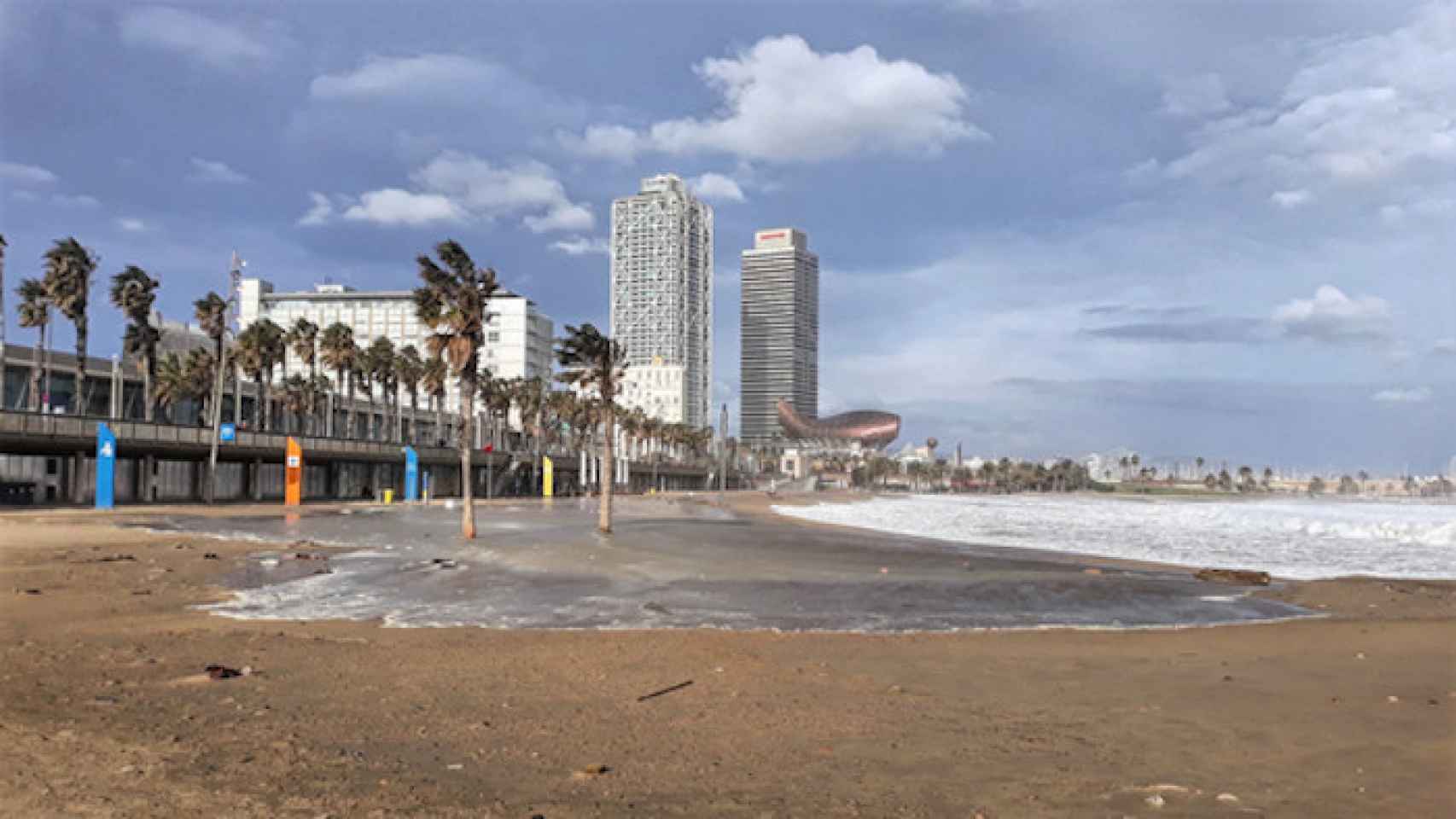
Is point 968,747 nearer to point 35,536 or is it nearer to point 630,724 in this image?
point 630,724

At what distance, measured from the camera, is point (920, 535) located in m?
44.8

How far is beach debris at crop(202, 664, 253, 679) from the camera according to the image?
959cm

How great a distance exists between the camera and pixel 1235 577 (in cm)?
Result: 2400

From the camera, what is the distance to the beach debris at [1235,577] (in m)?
23.2

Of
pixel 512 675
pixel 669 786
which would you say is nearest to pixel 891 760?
pixel 669 786

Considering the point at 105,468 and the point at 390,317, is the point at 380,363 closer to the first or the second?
the point at 105,468

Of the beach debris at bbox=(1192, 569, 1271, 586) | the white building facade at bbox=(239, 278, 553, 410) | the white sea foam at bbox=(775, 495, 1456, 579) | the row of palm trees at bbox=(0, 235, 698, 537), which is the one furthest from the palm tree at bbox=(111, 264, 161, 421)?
the white building facade at bbox=(239, 278, 553, 410)

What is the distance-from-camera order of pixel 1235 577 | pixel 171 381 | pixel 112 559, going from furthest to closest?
pixel 171 381, pixel 1235 577, pixel 112 559

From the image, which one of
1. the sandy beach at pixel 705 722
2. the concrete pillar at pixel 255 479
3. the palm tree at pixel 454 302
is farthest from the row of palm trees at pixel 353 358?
the sandy beach at pixel 705 722

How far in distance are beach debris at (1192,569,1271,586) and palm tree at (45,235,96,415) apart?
6099cm

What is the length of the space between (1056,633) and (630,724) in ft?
28.9

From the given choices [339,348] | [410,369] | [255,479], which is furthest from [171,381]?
[410,369]

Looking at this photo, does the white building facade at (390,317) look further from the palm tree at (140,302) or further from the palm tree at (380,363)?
the palm tree at (140,302)

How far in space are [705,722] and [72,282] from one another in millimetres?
63207
